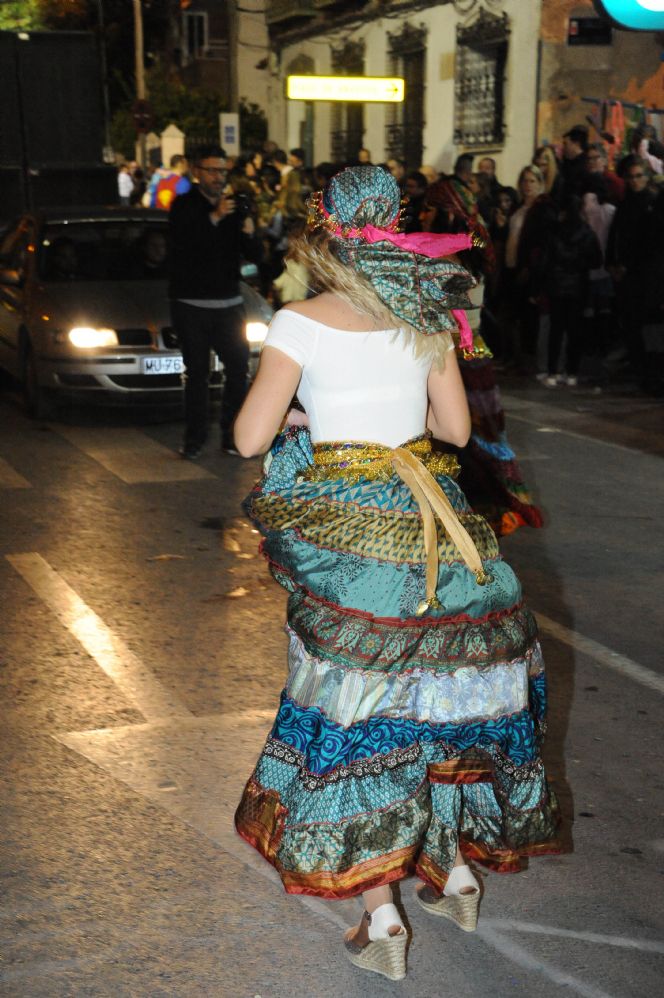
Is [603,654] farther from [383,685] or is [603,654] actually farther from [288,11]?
[288,11]

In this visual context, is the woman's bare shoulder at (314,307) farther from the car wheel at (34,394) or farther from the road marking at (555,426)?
the car wheel at (34,394)

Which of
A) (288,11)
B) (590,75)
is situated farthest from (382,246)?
(288,11)

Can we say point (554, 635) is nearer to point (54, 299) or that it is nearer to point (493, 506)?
point (493, 506)

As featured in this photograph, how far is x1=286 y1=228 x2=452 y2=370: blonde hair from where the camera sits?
3207 mm

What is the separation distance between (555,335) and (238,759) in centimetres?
917

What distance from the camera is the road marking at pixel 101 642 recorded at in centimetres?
501

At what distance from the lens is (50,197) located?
741 inches

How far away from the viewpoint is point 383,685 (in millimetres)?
3203

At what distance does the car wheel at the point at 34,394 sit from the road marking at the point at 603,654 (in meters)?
6.07

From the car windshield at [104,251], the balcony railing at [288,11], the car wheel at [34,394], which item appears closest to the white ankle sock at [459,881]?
the car wheel at [34,394]

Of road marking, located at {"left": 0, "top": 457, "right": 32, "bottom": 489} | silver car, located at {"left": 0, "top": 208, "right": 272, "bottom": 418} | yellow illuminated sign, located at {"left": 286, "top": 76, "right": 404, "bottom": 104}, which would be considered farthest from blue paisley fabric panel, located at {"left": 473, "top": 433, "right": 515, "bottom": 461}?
yellow illuminated sign, located at {"left": 286, "top": 76, "right": 404, "bottom": 104}

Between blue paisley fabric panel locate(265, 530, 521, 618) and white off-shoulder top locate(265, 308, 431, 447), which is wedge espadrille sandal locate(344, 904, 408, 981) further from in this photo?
white off-shoulder top locate(265, 308, 431, 447)

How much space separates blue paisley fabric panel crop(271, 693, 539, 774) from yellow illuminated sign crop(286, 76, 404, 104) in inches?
939

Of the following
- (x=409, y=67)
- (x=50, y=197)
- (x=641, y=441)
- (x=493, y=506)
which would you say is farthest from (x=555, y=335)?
(x=409, y=67)
